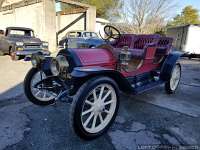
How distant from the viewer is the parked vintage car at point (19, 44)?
26.1 feet

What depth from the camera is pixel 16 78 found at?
5504mm

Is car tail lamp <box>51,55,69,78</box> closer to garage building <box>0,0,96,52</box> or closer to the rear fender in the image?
the rear fender

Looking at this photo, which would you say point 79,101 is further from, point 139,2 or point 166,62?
point 139,2

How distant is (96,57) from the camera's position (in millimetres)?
2922

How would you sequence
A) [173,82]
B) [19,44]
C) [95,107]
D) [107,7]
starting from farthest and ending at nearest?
[107,7]
[19,44]
[173,82]
[95,107]

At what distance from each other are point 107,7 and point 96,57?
26239mm

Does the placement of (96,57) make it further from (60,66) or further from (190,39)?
(190,39)

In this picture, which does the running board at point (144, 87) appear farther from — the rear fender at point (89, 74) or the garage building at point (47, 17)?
the garage building at point (47, 17)

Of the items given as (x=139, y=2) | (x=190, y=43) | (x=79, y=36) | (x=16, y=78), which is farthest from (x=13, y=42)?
(x=139, y=2)

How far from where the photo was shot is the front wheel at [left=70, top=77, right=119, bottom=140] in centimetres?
223

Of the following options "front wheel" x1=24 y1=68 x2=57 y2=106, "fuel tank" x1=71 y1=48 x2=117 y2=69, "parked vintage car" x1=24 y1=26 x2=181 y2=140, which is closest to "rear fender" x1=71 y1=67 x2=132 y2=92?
"parked vintage car" x1=24 y1=26 x2=181 y2=140

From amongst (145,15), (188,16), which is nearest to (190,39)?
(145,15)

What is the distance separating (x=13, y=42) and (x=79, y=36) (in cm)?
A: 567

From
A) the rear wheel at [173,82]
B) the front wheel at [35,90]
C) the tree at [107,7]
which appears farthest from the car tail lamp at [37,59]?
the tree at [107,7]
